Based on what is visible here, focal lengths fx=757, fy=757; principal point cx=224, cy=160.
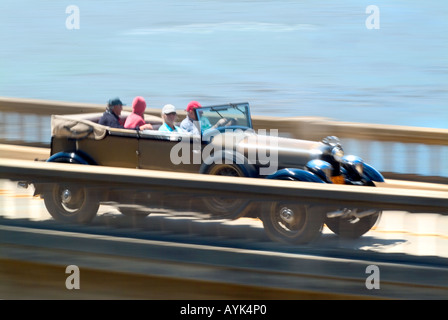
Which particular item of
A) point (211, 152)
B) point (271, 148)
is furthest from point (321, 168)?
point (211, 152)

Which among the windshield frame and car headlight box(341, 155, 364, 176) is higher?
the windshield frame

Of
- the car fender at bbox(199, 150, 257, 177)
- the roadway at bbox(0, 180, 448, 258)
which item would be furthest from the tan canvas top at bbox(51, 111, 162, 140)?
the roadway at bbox(0, 180, 448, 258)

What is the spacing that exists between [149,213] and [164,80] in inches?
1251

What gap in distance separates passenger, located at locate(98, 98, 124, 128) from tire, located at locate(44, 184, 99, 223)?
3.07 meters

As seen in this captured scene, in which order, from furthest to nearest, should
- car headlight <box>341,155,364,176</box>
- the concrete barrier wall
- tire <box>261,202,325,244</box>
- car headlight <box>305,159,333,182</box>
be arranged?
the concrete barrier wall < car headlight <box>341,155,364,176</box> < car headlight <box>305,159,333,182</box> < tire <box>261,202,325,244</box>

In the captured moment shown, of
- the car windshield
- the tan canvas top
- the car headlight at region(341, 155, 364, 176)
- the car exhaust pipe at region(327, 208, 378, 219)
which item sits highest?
the car windshield

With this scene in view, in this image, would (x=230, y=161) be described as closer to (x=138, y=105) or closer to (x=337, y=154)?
(x=337, y=154)

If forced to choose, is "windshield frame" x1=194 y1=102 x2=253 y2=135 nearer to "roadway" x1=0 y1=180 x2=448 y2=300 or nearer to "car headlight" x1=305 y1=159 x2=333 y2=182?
"car headlight" x1=305 y1=159 x2=333 y2=182

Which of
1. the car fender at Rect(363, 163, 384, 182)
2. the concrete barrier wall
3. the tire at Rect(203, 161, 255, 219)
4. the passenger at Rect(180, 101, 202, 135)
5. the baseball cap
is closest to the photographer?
the tire at Rect(203, 161, 255, 219)

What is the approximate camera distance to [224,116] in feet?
28.9

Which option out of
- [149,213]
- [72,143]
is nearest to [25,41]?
[72,143]

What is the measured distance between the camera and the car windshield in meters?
8.61
